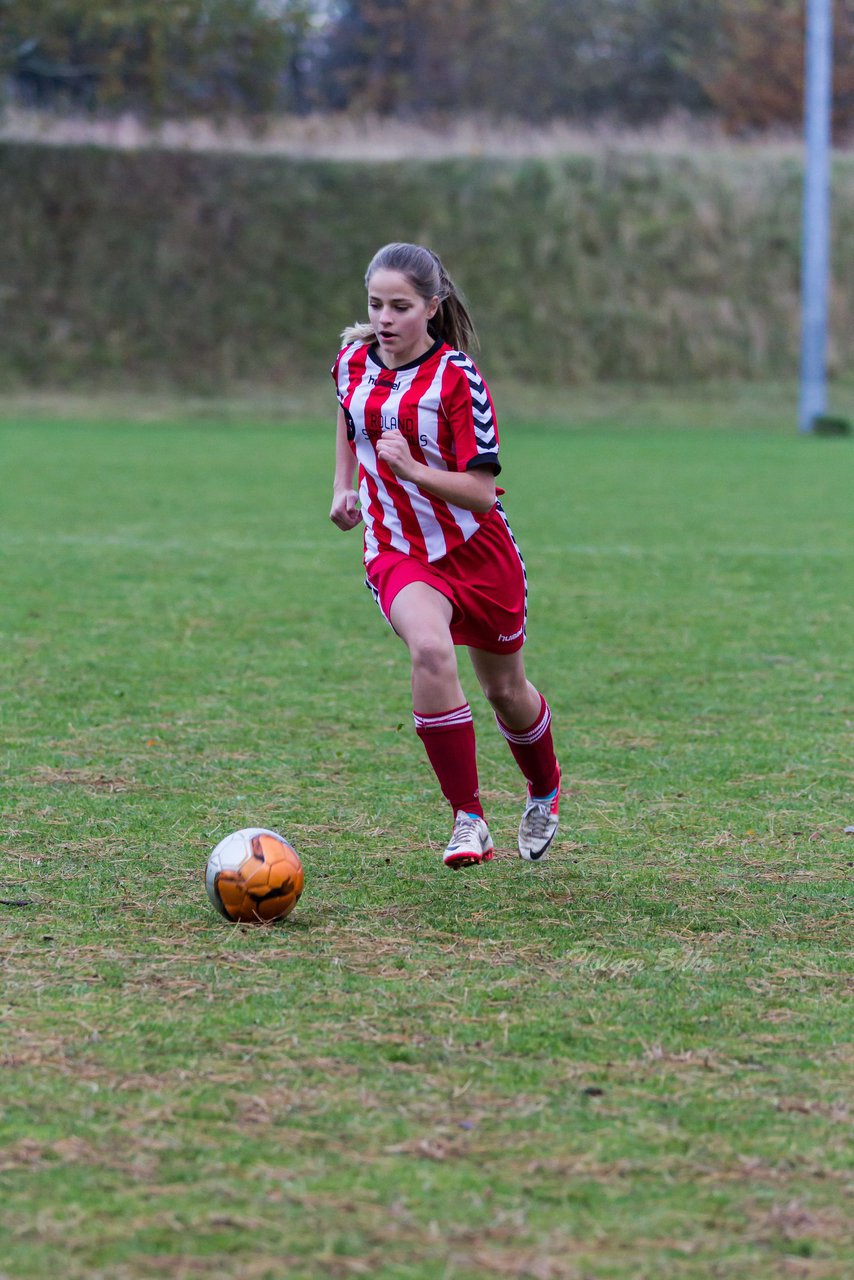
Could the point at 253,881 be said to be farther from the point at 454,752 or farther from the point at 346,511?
the point at 346,511

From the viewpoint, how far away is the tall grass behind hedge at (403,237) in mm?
28344

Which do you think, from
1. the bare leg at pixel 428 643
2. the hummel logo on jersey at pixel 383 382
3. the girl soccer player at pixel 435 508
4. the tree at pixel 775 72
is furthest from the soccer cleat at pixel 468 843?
the tree at pixel 775 72

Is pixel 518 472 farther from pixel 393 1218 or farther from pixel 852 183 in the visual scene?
pixel 852 183

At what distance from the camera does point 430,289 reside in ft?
13.8

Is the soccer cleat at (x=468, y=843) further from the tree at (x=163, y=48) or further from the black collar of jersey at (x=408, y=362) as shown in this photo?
the tree at (x=163, y=48)

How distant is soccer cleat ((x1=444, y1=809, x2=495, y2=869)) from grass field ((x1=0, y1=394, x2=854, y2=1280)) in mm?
94

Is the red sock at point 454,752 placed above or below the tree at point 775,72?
below

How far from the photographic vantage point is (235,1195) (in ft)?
7.80

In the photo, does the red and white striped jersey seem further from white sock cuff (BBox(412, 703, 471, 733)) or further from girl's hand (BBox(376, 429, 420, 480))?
white sock cuff (BBox(412, 703, 471, 733))

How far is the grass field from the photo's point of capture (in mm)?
2334

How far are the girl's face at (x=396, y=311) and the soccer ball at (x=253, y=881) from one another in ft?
4.32

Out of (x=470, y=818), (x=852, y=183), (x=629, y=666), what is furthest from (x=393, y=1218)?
(x=852, y=183)

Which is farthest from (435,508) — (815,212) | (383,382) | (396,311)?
(815,212)

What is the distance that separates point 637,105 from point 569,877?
44.4 m
